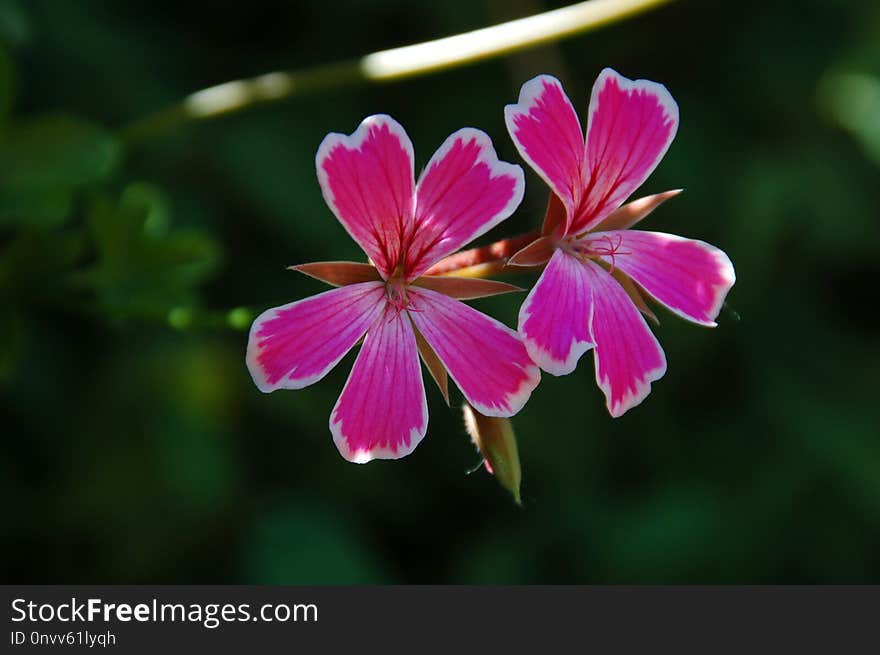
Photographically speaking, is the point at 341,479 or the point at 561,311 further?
the point at 341,479

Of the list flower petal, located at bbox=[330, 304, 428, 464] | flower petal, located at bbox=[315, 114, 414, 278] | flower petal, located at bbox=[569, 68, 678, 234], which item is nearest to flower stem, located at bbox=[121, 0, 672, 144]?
flower petal, located at bbox=[569, 68, 678, 234]

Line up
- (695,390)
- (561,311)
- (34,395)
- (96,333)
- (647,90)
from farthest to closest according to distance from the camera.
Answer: (695,390) → (96,333) → (34,395) → (647,90) → (561,311)

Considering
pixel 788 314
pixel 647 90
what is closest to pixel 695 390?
pixel 788 314

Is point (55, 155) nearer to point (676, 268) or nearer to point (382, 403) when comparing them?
point (382, 403)

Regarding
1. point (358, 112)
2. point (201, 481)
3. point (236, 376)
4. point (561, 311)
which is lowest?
point (561, 311)

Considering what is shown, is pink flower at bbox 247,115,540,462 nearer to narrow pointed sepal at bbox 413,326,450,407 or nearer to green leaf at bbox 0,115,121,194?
narrow pointed sepal at bbox 413,326,450,407

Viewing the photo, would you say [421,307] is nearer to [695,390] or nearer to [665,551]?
[665,551]
